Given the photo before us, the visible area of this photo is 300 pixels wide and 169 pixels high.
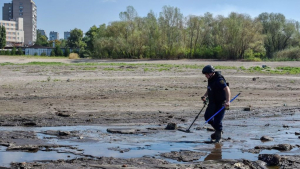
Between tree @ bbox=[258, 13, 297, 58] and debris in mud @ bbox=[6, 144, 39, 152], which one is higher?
tree @ bbox=[258, 13, 297, 58]

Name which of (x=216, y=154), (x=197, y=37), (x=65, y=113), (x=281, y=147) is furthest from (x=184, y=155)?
(x=197, y=37)

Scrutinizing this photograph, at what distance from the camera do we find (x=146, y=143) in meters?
9.69

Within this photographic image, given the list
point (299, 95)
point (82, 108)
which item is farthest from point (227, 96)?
point (299, 95)

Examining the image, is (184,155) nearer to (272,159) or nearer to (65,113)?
(272,159)

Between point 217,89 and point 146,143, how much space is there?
1.88 metres

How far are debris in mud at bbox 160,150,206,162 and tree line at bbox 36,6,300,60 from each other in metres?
46.6

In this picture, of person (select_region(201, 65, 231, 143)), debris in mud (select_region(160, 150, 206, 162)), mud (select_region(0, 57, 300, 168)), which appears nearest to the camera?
mud (select_region(0, 57, 300, 168))

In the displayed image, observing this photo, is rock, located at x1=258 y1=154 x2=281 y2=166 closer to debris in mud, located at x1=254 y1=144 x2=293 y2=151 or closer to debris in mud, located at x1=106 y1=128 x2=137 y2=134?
debris in mud, located at x1=254 y1=144 x2=293 y2=151

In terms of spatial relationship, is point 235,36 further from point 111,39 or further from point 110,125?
point 110,125

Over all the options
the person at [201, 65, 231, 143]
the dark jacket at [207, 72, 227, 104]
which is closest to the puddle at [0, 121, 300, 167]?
the person at [201, 65, 231, 143]

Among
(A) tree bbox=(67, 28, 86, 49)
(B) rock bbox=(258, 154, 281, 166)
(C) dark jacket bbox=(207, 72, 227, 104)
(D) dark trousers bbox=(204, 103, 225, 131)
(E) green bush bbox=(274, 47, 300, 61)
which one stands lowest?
(B) rock bbox=(258, 154, 281, 166)

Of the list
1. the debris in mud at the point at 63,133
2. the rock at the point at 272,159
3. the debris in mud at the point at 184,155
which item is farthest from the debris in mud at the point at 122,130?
the rock at the point at 272,159

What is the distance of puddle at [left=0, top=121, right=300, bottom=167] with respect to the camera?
846cm

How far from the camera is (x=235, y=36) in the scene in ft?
189
